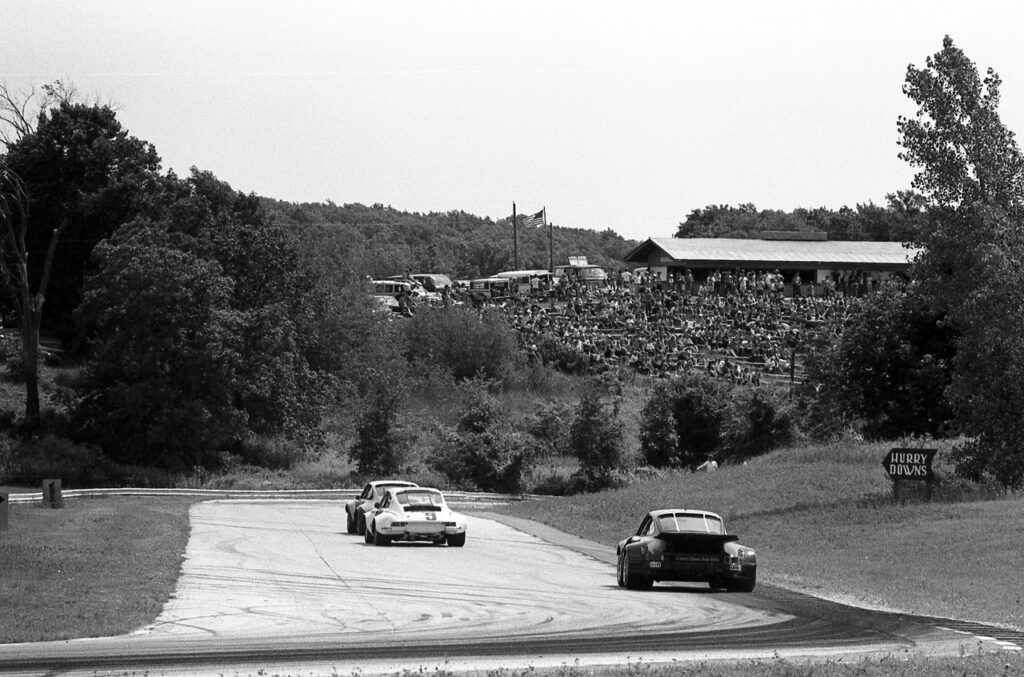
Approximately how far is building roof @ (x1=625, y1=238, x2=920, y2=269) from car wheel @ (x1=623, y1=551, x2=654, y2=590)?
251ft

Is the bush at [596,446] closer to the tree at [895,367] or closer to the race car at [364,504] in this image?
the tree at [895,367]

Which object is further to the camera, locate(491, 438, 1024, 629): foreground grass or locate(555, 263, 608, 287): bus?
locate(555, 263, 608, 287): bus

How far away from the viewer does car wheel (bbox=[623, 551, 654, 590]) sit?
74.1ft

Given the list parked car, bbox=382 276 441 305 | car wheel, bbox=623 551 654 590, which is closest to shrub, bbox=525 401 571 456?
parked car, bbox=382 276 441 305

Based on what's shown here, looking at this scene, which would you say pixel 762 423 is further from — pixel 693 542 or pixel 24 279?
pixel 693 542

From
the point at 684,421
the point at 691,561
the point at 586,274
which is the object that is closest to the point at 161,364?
the point at 684,421

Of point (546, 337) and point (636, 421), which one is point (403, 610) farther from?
point (546, 337)

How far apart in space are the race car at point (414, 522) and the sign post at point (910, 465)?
48.0 ft

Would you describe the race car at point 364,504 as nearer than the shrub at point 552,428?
Yes

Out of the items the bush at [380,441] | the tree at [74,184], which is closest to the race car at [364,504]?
the bush at [380,441]

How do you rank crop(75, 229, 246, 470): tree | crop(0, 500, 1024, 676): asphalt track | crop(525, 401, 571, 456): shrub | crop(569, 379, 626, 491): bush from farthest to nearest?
crop(525, 401, 571, 456): shrub → crop(75, 229, 246, 470): tree → crop(569, 379, 626, 491): bush → crop(0, 500, 1024, 676): asphalt track

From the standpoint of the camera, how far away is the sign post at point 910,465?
130ft

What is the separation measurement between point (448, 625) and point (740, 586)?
6.90 meters

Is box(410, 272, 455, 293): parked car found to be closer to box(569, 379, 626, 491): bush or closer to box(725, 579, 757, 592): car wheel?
box(569, 379, 626, 491): bush
